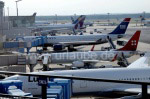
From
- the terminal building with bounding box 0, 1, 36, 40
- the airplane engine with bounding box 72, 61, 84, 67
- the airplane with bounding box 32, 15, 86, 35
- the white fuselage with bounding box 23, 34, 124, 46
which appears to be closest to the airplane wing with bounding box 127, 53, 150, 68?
the airplane engine with bounding box 72, 61, 84, 67

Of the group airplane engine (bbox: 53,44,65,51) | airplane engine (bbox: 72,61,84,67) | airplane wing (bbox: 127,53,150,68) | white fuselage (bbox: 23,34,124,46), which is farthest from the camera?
white fuselage (bbox: 23,34,124,46)

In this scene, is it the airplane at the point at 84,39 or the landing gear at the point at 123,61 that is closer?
the landing gear at the point at 123,61

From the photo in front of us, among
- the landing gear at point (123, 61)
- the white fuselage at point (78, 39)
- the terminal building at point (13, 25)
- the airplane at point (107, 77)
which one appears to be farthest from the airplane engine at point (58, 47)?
the airplane at point (107, 77)

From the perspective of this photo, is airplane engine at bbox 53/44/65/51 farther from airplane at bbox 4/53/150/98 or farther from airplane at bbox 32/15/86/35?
airplane at bbox 32/15/86/35

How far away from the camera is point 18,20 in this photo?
86750 mm

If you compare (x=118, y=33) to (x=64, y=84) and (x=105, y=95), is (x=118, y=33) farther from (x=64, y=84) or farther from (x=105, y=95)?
(x=64, y=84)

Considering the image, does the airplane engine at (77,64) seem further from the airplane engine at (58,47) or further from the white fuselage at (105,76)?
the airplane engine at (58,47)

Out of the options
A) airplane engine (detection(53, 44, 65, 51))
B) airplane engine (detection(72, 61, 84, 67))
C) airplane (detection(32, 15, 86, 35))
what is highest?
airplane (detection(32, 15, 86, 35))

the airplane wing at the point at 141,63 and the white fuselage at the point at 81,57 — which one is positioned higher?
the airplane wing at the point at 141,63

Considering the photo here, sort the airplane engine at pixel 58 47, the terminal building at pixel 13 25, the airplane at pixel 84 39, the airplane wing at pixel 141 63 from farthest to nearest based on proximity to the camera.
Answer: the terminal building at pixel 13 25, the airplane at pixel 84 39, the airplane engine at pixel 58 47, the airplane wing at pixel 141 63

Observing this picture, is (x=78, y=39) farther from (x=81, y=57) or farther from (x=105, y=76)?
(x=105, y=76)

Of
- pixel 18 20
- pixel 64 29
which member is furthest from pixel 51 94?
pixel 64 29

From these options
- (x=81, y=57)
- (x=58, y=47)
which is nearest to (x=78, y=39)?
(x=58, y=47)

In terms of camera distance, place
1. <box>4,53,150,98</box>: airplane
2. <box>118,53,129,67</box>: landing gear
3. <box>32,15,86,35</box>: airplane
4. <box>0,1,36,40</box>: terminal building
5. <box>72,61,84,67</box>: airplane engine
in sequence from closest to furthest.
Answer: <box>4,53,150,98</box>: airplane
<box>72,61,84,67</box>: airplane engine
<box>118,53,129,67</box>: landing gear
<box>0,1,36,40</box>: terminal building
<box>32,15,86,35</box>: airplane
